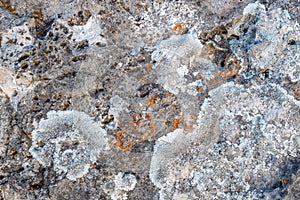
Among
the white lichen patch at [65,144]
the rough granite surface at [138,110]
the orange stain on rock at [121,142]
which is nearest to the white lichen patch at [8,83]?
the rough granite surface at [138,110]

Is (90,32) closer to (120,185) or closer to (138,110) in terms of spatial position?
(138,110)

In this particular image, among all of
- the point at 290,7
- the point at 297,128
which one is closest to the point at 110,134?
the point at 297,128

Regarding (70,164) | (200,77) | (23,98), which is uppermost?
(200,77)

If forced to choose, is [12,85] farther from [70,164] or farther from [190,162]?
[190,162]

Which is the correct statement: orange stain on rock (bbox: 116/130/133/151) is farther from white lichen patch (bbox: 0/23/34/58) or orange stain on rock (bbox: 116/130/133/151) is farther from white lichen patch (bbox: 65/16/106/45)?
white lichen patch (bbox: 0/23/34/58)

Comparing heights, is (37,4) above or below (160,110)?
above
